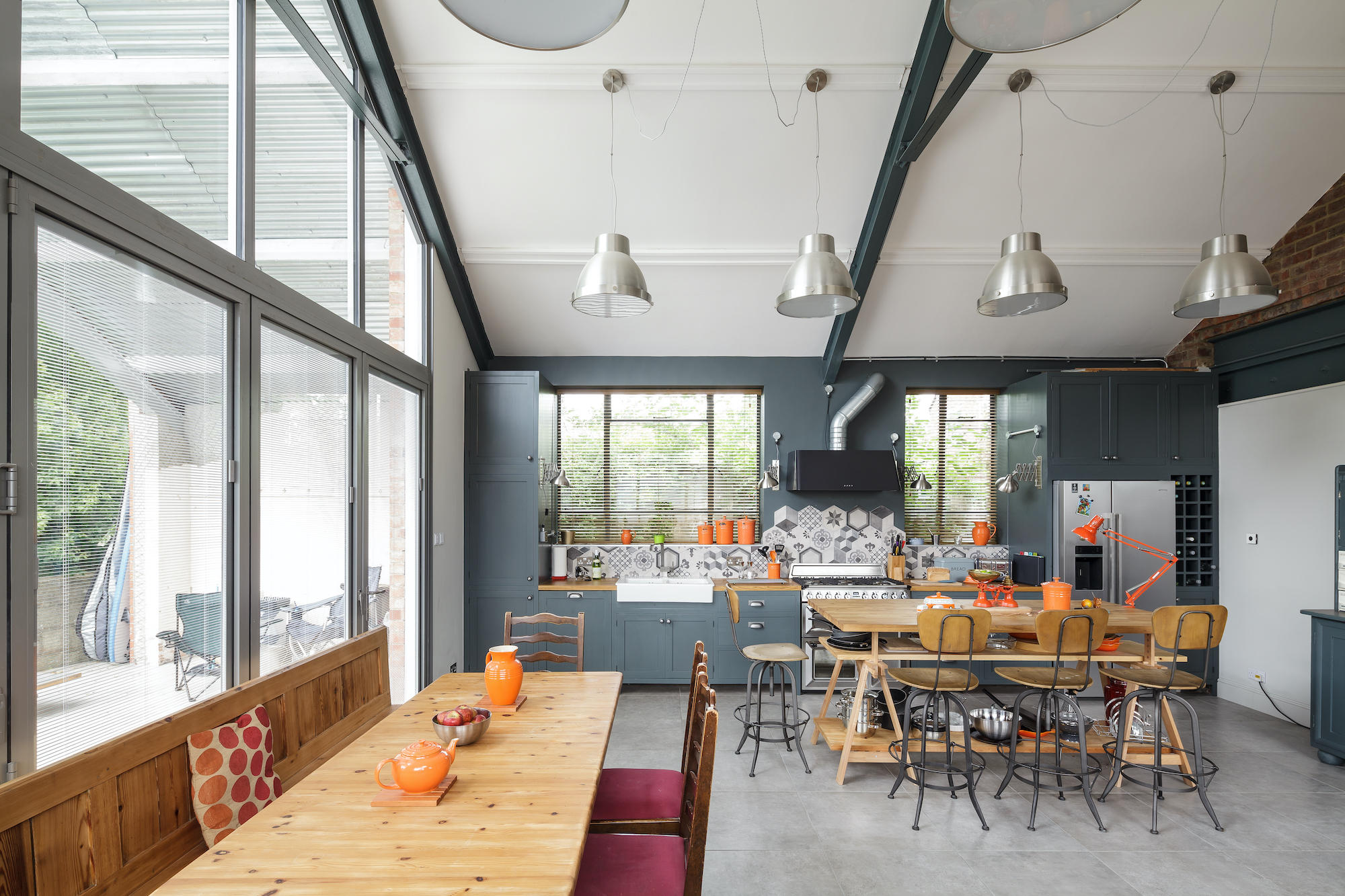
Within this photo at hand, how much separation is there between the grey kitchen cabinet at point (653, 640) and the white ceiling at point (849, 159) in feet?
8.33

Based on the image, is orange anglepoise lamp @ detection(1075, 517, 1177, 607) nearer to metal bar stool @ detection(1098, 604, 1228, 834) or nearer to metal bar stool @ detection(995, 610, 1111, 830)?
metal bar stool @ detection(1098, 604, 1228, 834)

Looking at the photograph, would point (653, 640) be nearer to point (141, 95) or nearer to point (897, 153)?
point (897, 153)

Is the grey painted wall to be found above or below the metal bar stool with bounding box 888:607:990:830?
above

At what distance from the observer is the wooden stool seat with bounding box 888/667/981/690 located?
3.74 metres

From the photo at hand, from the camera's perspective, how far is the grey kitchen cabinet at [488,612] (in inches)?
222

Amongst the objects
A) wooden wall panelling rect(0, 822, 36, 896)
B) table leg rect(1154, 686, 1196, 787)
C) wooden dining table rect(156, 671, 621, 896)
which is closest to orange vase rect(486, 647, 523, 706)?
wooden dining table rect(156, 671, 621, 896)

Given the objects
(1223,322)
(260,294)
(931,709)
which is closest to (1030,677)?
(931,709)

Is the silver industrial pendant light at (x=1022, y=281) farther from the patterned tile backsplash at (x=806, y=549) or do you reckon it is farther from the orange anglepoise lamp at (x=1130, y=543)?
the patterned tile backsplash at (x=806, y=549)

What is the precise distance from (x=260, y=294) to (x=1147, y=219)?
19.2 feet

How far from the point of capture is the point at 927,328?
6039 mm

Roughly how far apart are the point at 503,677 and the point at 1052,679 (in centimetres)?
312

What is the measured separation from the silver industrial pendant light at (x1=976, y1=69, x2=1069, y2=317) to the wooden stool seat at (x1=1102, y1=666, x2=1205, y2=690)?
7.26 feet

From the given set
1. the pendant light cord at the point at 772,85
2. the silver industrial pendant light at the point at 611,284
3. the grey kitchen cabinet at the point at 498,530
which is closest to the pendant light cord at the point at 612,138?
the pendant light cord at the point at 772,85

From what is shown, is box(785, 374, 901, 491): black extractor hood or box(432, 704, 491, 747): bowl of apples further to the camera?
box(785, 374, 901, 491): black extractor hood
